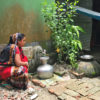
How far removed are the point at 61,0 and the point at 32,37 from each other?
3.06 meters

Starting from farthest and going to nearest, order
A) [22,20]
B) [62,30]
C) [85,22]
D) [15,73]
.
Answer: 1. [85,22]
2. [62,30]
3. [22,20]
4. [15,73]

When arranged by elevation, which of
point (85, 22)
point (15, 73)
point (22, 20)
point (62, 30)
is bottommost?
point (15, 73)

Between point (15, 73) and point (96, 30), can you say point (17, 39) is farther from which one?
point (96, 30)

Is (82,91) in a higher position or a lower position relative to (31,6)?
lower

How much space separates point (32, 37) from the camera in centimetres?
459

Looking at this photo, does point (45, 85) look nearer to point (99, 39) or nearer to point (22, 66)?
point (22, 66)

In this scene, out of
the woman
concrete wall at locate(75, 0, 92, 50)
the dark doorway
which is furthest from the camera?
the dark doorway

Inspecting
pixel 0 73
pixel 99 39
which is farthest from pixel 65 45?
pixel 99 39

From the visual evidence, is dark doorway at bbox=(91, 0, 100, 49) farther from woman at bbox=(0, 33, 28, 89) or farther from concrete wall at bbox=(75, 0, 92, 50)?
woman at bbox=(0, 33, 28, 89)

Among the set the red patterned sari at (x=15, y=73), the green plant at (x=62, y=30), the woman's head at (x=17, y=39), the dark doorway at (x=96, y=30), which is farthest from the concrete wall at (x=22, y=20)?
the dark doorway at (x=96, y=30)

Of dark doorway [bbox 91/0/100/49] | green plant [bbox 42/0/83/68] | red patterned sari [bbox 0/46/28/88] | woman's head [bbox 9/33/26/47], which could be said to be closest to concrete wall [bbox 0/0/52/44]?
green plant [bbox 42/0/83/68]

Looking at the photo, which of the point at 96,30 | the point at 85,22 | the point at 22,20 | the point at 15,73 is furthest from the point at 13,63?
the point at 96,30

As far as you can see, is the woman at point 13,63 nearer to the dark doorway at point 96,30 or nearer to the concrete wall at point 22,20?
the concrete wall at point 22,20

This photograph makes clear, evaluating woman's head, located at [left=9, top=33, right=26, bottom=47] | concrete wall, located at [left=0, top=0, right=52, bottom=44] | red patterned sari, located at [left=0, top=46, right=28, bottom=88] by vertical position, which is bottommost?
red patterned sari, located at [left=0, top=46, right=28, bottom=88]
